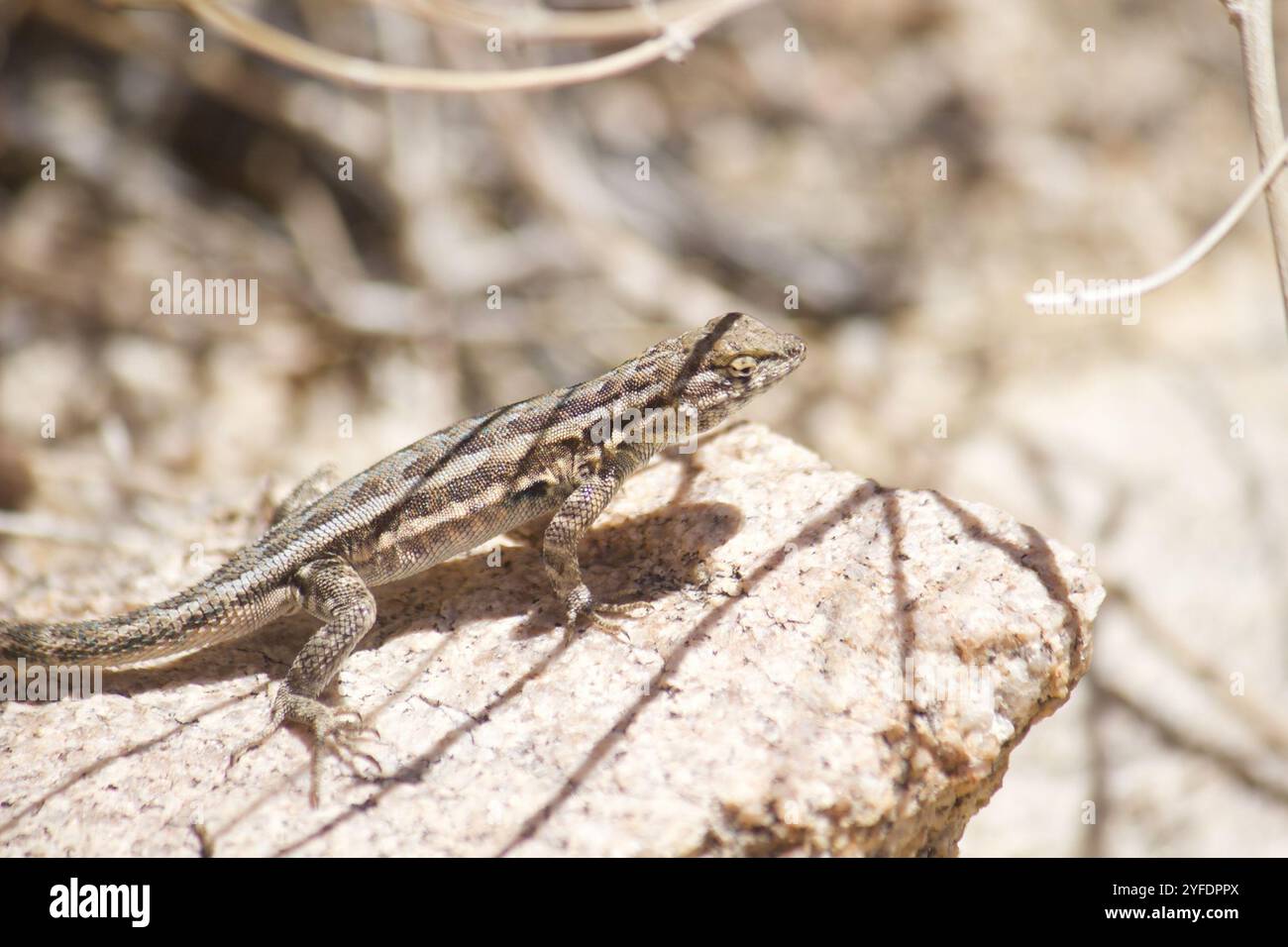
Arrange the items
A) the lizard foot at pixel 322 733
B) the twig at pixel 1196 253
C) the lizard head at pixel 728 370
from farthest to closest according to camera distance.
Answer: the lizard head at pixel 728 370, the lizard foot at pixel 322 733, the twig at pixel 1196 253

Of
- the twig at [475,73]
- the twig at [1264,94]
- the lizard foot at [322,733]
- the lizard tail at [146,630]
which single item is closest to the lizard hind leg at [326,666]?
the lizard foot at [322,733]

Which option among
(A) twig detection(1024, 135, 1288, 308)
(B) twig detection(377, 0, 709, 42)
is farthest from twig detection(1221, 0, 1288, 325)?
(B) twig detection(377, 0, 709, 42)

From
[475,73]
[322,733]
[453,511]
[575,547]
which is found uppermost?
[475,73]

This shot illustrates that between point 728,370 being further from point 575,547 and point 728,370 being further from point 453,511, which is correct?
point 453,511

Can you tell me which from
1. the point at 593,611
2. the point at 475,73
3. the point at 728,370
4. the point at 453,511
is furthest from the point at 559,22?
the point at 593,611

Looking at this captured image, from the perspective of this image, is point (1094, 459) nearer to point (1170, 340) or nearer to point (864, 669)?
point (1170, 340)

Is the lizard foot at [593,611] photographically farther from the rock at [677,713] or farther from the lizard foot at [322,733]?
the lizard foot at [322,733]
